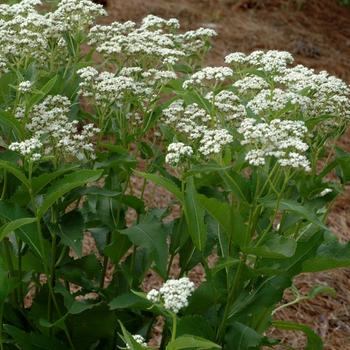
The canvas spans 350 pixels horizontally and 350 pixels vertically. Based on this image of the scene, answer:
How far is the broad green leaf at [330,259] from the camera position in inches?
84.2

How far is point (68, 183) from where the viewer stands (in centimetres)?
195

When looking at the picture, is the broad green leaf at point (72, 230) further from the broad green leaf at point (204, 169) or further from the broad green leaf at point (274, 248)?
the broad green leaf at point (274, 248)

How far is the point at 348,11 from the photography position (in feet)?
28.2

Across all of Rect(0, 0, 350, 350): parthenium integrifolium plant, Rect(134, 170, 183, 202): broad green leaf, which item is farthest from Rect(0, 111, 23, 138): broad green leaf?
Rect(134, 170, 183, 202): broad green leaf

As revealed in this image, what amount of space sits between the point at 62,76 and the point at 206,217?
794 mm

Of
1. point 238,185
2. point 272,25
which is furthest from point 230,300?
point 272,25

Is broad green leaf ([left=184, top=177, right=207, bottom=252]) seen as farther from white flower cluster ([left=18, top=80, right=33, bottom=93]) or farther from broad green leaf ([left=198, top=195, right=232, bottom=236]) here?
white flower cluster ([left=18, top=80, right=33, bottom=93])

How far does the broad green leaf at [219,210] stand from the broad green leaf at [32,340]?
0.77m

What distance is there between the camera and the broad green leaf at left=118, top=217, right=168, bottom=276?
2.21 meters

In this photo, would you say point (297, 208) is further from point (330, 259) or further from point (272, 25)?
point (272, 25)

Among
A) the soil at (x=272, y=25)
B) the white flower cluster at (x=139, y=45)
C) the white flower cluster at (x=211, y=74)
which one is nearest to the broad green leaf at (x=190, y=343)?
the white flower cluster at (x=211, y=74)

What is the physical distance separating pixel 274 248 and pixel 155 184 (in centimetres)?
50

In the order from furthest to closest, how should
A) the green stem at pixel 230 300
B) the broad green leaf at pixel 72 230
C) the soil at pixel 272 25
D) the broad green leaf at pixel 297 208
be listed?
the soil at pixel 272 25 < the broad green leaf at pixel 72 230 < the green stem at pixel 230 300 < the broad green leaf at pixel 297 208

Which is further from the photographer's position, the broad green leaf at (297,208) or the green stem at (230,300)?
the green stem at (230,300)
